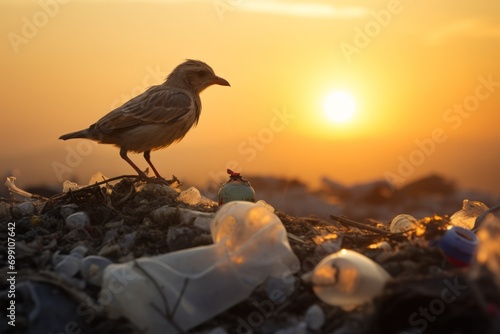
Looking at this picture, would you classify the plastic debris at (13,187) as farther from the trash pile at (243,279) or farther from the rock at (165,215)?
the rock at (165,215)

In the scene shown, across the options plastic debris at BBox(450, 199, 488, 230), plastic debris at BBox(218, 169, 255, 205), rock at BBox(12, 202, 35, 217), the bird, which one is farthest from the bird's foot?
plastic debris at BBox(450, 199, 488, 230)

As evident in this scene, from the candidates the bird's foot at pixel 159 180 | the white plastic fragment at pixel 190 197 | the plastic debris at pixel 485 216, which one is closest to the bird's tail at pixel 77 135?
the bird's foot at pixel 159 180

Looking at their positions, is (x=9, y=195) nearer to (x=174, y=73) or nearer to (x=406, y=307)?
(x=174, y=73)

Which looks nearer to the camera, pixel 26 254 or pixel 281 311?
pixel 281 311

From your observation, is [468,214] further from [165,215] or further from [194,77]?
[194,77]

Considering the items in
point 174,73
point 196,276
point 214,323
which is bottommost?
point 214,323

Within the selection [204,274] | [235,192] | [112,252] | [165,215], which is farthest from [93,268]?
[235,192]

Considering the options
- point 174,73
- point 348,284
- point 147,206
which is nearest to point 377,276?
point 348,284
